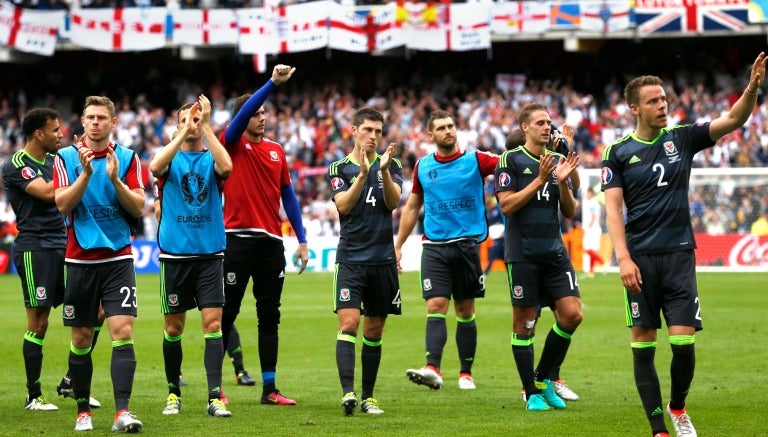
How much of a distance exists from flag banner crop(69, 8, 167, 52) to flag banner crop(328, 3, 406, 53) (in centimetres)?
594

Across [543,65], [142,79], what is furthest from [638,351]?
[142,79]

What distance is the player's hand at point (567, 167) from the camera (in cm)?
1005

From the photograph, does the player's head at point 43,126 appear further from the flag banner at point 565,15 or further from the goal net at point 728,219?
the flag banner at point 565,15

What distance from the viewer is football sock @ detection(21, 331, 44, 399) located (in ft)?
35.8

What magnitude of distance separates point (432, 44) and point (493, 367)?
25349 mm

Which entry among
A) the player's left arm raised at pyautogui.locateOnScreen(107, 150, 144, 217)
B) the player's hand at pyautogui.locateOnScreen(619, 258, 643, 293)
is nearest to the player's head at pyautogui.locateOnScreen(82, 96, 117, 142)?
Answer: the player's left arm raised at pyautogui.locateOnScreen(107, 150, 144, 217)

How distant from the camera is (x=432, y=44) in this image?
38.4 metres

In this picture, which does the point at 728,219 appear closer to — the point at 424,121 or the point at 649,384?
the point at 424,121

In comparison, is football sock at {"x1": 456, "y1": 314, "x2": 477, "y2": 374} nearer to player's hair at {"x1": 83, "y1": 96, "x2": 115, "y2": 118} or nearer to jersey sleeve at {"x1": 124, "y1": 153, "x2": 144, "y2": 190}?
jersey sleeve at {"x1": 124, "y1": 153, "x2": 144, "y2": 190}

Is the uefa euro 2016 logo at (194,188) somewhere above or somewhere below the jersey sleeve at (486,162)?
below

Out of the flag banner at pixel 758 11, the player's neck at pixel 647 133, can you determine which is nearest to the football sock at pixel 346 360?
the player's neck at pixel 647 133

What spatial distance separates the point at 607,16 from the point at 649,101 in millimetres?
28348

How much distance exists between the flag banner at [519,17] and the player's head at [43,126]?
2775 cm

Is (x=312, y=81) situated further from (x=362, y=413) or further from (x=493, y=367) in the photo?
(x=362, y=413)
